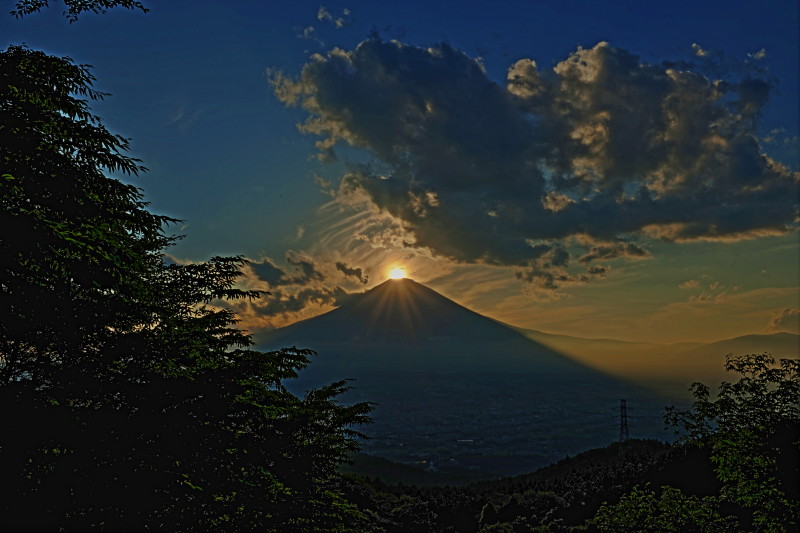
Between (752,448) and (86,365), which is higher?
(86,365)

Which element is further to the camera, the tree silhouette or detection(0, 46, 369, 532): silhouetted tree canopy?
the tree silhouette

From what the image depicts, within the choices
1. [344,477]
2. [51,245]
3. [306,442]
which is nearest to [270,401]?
[306,442]

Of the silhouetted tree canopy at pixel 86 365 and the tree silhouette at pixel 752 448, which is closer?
the silhouetted tree canopy at pixel 86 365

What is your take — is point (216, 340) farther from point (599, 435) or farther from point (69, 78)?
point (599, 435)

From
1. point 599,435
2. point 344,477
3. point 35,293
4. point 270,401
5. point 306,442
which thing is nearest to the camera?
point 35,293

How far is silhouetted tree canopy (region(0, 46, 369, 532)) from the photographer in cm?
628

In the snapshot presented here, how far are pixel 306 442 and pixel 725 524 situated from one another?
1158cm

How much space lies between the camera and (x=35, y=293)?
677 centimetres

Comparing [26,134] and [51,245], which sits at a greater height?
[26,134]

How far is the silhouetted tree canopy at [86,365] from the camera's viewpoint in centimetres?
628

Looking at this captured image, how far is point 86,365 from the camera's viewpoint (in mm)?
7598

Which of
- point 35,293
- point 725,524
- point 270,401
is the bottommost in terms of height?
point 725,524

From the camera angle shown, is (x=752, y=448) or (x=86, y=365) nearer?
(x=86, y=365)

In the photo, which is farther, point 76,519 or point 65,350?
point 65,350
